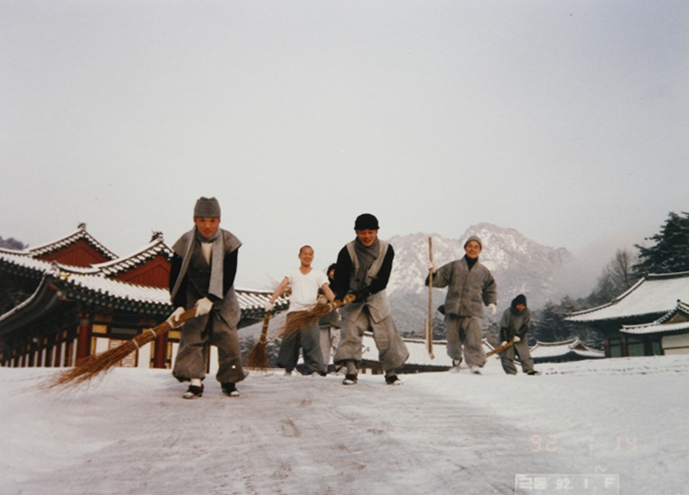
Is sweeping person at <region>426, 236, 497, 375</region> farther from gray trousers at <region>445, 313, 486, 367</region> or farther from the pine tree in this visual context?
the pine tree

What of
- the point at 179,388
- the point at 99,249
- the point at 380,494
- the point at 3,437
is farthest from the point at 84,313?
the point at 380,494

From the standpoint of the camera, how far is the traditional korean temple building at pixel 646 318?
84.5 ft

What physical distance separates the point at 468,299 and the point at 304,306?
2.23 m

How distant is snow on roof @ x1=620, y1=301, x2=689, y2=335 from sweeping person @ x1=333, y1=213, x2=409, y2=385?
73.1 ft

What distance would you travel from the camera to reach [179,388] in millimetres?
5938

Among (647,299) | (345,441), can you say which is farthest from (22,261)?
(647,299)

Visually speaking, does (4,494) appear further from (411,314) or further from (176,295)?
(411,314)

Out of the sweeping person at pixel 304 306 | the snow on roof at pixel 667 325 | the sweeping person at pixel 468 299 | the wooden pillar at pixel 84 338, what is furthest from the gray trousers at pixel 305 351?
the snow on roof at pixel 667 325

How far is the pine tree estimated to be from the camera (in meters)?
34.6

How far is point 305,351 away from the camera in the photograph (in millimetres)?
8477

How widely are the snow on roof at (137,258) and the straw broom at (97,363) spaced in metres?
14.0

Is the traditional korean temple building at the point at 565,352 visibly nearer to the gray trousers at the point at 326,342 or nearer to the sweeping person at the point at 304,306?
the gray trousers at the point at 326,342

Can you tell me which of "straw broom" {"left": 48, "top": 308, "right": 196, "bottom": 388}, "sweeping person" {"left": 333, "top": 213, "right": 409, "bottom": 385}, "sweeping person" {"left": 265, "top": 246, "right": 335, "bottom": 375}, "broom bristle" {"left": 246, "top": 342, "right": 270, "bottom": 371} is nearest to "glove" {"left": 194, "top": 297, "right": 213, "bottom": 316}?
"straw broom" {"left": 48, "top": 308, "right": 196, "bottom": 388}

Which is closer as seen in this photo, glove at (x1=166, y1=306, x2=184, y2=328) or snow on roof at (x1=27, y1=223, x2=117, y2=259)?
glove at (x1=166, y1=306, x2=184, y2=328)
